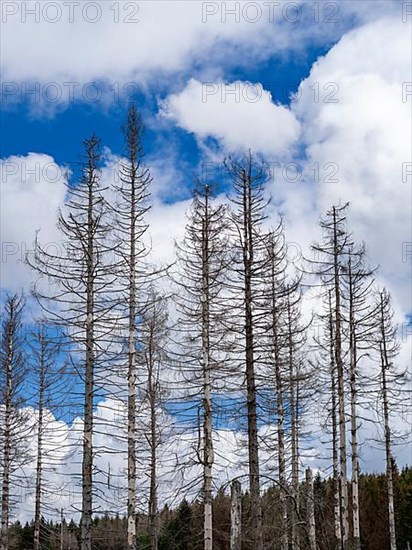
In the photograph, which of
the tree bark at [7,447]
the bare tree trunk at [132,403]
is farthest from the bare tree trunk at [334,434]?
the tree bark at [7,447]

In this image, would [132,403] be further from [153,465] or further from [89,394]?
[153,465]

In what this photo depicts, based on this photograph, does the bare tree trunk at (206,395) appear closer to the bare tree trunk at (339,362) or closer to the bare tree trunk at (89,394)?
the bare tree trunk at (89,394)

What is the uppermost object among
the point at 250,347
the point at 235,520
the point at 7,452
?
the point at 250,347

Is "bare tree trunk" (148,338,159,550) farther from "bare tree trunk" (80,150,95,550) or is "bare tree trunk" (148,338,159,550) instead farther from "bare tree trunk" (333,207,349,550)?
"bare tree trunk" (333,207,349,550)

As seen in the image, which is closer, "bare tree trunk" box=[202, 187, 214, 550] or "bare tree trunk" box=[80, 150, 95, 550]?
"bare tree trunk" box=[80, 150, 95, 550]

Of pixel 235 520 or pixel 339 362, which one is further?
pixel 339 362

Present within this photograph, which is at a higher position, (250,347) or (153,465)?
(250,347)

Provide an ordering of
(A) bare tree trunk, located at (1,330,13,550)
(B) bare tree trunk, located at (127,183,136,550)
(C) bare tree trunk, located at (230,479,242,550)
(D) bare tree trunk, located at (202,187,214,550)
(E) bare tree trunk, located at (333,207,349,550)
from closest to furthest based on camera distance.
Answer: (C) bare tree trunk, located at (230,479,242,550) → (B) bare tree trunk, located at (127,183,136,550) → (D) bare tree trunk, located at (202,187,214,550) → (E) bare tree trunk, located at (333,207,349,550) → (A) bare tree trunk, located at (1,330,13,550)

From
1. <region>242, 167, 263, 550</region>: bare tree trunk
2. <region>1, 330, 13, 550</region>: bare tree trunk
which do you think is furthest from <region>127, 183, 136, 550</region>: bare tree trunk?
<region>1, 330, 13, 550</region>: bare tree trunk

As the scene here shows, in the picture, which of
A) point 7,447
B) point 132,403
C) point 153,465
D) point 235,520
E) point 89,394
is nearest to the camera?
point 235,520

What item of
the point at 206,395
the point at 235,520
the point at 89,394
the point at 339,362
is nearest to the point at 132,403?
the point at 89,394

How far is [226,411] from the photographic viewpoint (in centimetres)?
1672

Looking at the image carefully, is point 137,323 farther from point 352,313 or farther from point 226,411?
point 352,313

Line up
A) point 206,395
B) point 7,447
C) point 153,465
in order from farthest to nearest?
point 7,447
point 153,465
point 206,395
